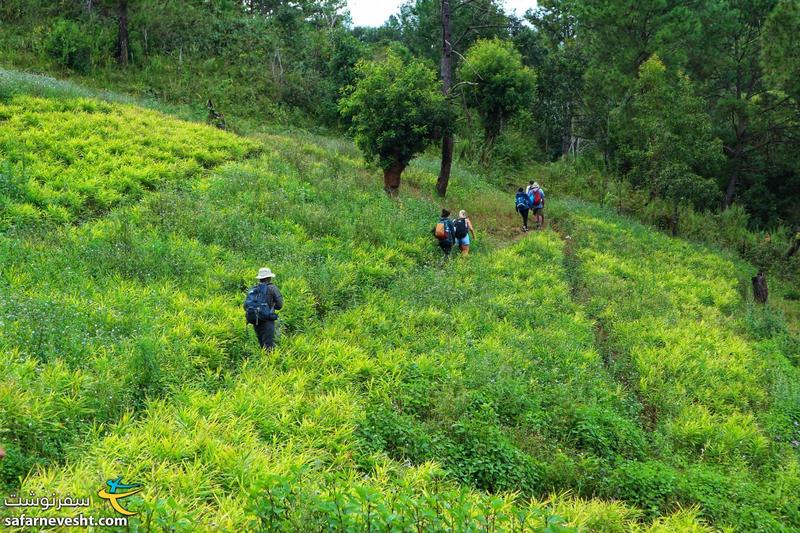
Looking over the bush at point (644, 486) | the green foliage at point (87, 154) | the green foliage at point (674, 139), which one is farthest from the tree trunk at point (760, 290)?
the green foliage at point (87, 154)

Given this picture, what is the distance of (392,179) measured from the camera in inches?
685

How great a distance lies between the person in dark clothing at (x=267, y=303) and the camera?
7367 millimetres

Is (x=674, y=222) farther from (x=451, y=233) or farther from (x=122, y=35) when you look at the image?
(x=122, y=35)

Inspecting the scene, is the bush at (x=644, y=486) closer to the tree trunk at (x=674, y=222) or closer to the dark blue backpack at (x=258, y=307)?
the dark blue backpack at (x=258, y=307)

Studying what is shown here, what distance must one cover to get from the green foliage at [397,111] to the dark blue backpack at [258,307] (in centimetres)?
982

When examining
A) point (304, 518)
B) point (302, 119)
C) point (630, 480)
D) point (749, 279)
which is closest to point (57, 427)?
point (304, 518)

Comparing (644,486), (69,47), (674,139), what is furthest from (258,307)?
(69,47)

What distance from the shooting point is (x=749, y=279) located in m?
17.2

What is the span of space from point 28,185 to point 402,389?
937 cm

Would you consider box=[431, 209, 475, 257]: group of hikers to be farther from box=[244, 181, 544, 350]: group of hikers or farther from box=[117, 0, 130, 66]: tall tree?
box=[117, 0, 130, 66]: tall tree

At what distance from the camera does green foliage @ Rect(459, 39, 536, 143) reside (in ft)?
93.0

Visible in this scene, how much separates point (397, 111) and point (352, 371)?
1093 cm

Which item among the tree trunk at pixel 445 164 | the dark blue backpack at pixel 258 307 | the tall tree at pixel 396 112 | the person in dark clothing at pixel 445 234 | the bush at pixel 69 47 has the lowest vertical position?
the dark blue backpack at pixel 258 307
